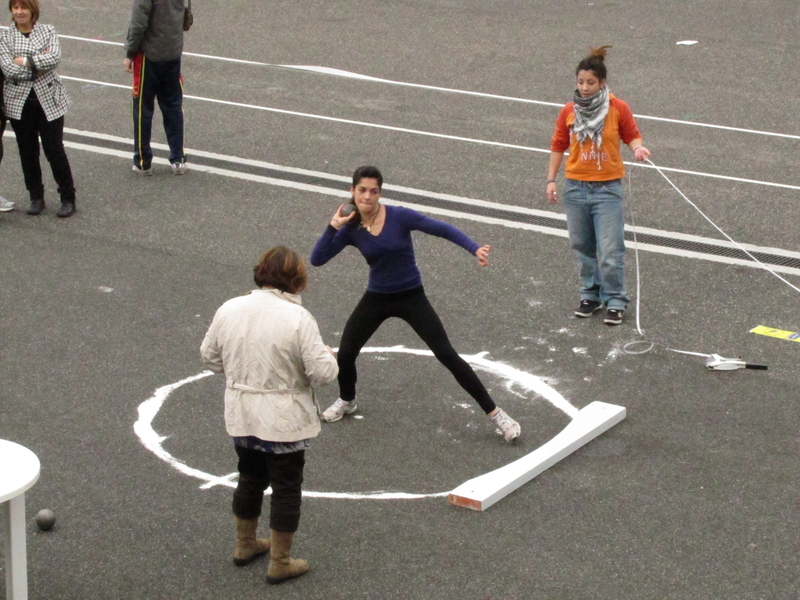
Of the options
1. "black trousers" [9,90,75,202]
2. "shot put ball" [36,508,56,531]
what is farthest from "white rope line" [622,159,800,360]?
"black trousers" [9,90,75,202]

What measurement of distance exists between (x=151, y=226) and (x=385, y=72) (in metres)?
6.99

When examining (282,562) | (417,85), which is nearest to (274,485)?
(282,562)

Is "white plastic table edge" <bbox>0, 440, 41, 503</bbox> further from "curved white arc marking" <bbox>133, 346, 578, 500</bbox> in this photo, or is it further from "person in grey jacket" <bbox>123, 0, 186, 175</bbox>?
"person in grey jacket" <bbox>123, 0, 186, 175</bbox>

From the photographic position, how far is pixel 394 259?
22.6ft

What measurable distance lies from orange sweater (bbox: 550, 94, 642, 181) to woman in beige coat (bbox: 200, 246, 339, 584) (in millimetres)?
3804

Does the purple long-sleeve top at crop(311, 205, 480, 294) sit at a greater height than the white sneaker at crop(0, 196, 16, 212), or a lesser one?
greater

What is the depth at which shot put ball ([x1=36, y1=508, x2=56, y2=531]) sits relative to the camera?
5996 mm

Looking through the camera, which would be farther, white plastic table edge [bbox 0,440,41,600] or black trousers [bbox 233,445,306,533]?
black trousers [bbox 233,445,306,533]

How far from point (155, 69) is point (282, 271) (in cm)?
736

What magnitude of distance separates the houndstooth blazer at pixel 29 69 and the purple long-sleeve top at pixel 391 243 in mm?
5018

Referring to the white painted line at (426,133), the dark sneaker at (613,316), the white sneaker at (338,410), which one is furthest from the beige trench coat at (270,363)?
the white painted line at (426,133)

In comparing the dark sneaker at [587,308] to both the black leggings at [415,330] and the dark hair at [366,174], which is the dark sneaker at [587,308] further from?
the dark hair at [366,174]

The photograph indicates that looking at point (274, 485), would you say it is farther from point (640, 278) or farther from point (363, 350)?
point (640, 278)

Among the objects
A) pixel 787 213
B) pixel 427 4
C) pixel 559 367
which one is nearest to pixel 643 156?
pixel 559 367
